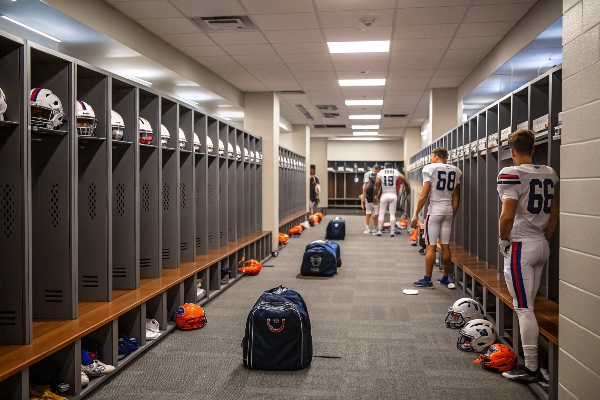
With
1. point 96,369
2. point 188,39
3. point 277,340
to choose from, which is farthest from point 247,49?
point 96,369

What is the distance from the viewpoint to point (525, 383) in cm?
314

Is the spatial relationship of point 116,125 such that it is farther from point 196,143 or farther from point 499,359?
point 499,359

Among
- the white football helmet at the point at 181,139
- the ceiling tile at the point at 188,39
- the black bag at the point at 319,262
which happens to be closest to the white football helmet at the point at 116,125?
the white football helmet at the point at 181,139

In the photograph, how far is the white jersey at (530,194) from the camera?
3133 millimetres

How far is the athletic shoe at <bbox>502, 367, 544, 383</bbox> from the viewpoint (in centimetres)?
312

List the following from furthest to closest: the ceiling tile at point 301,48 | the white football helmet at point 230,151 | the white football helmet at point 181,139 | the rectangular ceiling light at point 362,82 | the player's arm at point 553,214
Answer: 1. the rectangular ceiling light at point 362,82
2. the white football helmet at point 230,151
3. the ceiling tile at point 301,48
4. the white football helmet at point 181,139
5. the player's arm at point 553,214

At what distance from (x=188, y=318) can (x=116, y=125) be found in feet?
5.01

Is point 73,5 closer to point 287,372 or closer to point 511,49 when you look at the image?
point 287,372

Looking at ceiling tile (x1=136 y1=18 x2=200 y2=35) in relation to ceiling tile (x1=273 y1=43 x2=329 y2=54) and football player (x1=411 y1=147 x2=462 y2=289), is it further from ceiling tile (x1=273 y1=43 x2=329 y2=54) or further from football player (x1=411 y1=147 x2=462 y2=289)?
football player (x1=411 y1=147 x2=462 y2=289)

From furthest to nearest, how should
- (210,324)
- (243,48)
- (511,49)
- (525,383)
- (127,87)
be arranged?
(243,48)
(511,49)
(210,324)
(127,87)
(525,383)

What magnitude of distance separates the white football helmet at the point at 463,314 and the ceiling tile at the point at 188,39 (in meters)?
3.53

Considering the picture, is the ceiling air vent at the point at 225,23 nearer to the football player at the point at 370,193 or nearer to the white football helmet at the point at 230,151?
the white football helmet at the point at 230,151

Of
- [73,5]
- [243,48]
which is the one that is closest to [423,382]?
[73,5]

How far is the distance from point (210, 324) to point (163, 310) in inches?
18.8
